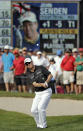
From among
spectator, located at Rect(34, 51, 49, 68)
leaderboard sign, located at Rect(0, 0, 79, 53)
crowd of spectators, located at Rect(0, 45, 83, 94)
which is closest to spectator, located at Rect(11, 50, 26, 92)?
crowd of spectators, located at Rect(0, 45, 83, 94)

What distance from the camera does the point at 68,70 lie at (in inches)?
770

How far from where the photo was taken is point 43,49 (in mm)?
22812

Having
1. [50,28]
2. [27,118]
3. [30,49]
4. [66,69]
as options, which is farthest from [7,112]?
[50,28]

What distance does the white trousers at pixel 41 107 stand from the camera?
11719 millimetres

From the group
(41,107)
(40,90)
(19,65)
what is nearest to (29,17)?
(19,65)

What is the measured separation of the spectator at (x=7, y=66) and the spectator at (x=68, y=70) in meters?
2.07

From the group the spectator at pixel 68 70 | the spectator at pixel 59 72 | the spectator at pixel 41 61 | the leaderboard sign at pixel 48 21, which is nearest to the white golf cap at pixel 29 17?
the leaderboard sign at pixel 48 21

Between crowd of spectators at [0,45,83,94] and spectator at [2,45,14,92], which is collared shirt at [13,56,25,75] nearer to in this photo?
crowd of spectators at [0,45,83,94]

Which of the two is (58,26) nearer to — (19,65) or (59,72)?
(59,72)

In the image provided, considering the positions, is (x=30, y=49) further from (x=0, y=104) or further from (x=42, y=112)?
(x=42, y=112)

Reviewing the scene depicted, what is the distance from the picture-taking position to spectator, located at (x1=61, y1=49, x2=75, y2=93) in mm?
19312

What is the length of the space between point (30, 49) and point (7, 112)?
7325 millimetres

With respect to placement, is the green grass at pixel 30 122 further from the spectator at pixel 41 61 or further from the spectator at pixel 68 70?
the spectator at pixel 41 61

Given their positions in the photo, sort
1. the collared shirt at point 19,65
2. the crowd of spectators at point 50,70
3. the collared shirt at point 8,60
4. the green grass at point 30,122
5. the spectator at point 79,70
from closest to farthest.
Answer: the green grass at point 30,122
the spectator at point 79,70
the crowd of spectators at point 50,70
the collared shirt at point 19,65
the collared shirt at point 8,60
